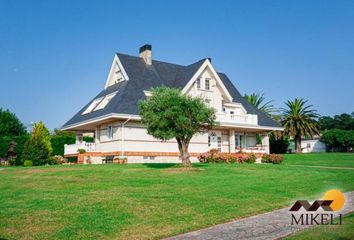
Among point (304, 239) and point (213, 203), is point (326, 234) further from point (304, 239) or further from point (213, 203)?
point (213, 203)

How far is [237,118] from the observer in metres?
39.2

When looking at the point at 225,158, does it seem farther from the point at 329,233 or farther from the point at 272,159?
the point at 329,233

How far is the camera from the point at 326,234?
26.0 ft

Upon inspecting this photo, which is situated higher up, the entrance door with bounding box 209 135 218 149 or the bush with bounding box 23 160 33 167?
the entrance door with bounding box 209 135 218 149

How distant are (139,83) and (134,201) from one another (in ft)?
84.3

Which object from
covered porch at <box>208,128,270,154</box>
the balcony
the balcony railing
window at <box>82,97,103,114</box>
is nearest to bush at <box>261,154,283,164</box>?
covered porch at <box>208,128,270,154</box>

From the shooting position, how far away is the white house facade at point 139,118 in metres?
32.4

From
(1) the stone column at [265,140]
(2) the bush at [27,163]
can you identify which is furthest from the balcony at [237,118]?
(2) the bush at [27,163]

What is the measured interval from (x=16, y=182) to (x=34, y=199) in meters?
5.21

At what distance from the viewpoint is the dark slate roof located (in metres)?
32.8

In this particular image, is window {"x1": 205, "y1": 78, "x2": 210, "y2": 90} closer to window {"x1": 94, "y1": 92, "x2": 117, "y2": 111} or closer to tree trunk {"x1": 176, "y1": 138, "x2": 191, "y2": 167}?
window {"x1": 94, "y1": 92, "x2": 117, "y2": 111}

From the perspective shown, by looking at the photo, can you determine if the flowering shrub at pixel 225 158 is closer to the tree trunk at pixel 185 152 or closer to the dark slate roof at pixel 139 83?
the dark slate roof at pixel 139 83

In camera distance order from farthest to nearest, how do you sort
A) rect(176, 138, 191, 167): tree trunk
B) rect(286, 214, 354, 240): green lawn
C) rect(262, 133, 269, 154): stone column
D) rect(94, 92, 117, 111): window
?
rect(262, 133, 269, 154): stone column, rect(94, 92, 117, 111): window, rect(176, 138, 191, 167): tree trunk, rect(286, 214, 354, 240): green lawn

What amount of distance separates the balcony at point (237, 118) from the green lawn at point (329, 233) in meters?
28.5
